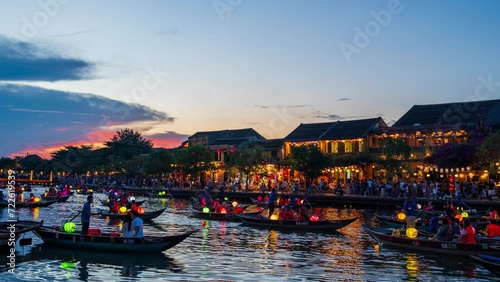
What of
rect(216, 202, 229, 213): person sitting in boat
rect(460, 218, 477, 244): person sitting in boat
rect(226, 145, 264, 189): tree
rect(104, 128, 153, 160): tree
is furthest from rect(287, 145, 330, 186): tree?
rect(104, 128, 153, 160): tree

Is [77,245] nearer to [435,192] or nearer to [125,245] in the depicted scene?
[125,245]

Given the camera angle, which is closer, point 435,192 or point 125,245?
point 125,245

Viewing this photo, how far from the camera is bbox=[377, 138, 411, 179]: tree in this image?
55.9m

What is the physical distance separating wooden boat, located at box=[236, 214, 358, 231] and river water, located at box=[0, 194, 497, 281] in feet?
7.91

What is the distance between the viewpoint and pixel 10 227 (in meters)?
21.3

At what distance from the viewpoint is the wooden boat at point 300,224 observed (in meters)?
30.2

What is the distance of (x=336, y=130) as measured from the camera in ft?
237

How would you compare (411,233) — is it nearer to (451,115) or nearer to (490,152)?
(490,152)

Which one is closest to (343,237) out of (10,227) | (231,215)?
(231,215)

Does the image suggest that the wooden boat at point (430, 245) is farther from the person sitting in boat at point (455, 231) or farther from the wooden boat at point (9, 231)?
the wooden boat at point (9, 231)

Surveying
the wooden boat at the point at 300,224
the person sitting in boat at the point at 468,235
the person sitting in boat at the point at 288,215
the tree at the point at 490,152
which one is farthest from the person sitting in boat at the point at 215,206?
the tree at the point at 490,152

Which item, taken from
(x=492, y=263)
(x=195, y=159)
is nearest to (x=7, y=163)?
(x=195, y=159)

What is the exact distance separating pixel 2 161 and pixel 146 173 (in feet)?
362

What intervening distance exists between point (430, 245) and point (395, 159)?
35.0m
